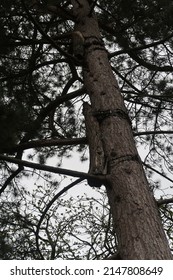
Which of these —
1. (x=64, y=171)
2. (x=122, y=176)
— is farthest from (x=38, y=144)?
(x=122, y=176)

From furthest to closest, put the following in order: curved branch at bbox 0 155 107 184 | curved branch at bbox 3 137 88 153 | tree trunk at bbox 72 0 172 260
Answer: curved branch at bbox 3 137 88 153, curved branch at bbox 0 155 107 184, tree trunk at bbox 72 0 172 260

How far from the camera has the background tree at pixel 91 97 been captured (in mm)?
2430

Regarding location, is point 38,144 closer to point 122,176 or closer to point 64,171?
point 64,171

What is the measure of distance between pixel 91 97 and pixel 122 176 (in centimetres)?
106

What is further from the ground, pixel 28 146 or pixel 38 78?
pixel 38 78

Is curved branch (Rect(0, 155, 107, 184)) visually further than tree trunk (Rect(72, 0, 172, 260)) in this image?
Yes

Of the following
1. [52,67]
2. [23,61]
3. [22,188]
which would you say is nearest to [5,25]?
[23,61]

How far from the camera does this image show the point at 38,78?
5.62m

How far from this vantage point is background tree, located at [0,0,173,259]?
243 centimetres

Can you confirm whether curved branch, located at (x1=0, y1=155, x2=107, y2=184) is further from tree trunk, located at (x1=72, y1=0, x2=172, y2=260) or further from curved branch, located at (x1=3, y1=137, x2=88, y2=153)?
curved branch, located at (x1=3, y1=137, x2=88, y2=153)

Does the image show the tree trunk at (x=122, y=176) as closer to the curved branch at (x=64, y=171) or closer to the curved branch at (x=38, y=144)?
the curved branch at (x=64, y=171)

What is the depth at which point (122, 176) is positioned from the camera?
8.01 feet

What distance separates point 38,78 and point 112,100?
275 cm

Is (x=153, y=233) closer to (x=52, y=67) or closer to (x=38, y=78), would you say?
(x=38, y=78)
